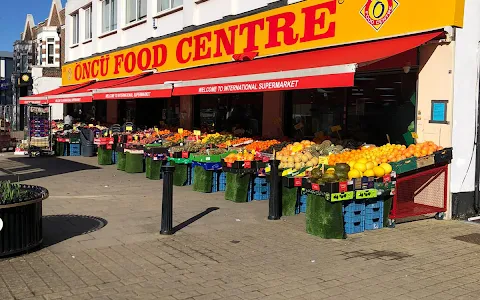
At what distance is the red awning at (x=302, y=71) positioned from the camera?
26.1 feet

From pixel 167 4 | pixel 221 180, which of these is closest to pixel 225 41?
pixel 221 180

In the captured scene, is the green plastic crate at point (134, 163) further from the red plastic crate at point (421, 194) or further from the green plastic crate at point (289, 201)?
the red plastic crate at point (421, 194)

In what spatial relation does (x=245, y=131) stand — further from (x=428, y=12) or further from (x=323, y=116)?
(x=428, y=12)

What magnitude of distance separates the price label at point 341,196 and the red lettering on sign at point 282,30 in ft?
18.3

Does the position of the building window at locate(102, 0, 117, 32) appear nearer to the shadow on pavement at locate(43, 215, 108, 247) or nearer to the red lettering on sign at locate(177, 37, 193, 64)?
the red lettering on sign at locate(177, 37, 193, 64)

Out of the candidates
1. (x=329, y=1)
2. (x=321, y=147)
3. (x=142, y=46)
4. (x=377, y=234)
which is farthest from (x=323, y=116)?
(x=142, y=46)

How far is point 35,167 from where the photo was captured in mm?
16203

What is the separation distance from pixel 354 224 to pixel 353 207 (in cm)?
28

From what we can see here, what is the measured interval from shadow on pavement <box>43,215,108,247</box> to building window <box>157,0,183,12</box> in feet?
35.3

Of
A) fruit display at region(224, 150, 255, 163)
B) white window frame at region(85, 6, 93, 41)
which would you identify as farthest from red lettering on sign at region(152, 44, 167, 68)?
white window frame at region(85, 6, 93, 41)

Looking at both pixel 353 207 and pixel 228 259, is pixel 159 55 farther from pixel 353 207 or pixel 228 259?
pixel 228 259

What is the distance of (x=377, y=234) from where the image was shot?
747 cm

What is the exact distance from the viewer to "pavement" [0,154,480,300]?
5.08 m

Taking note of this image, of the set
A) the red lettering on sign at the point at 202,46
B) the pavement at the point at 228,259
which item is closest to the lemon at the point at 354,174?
the pavement at the point at 228,259
